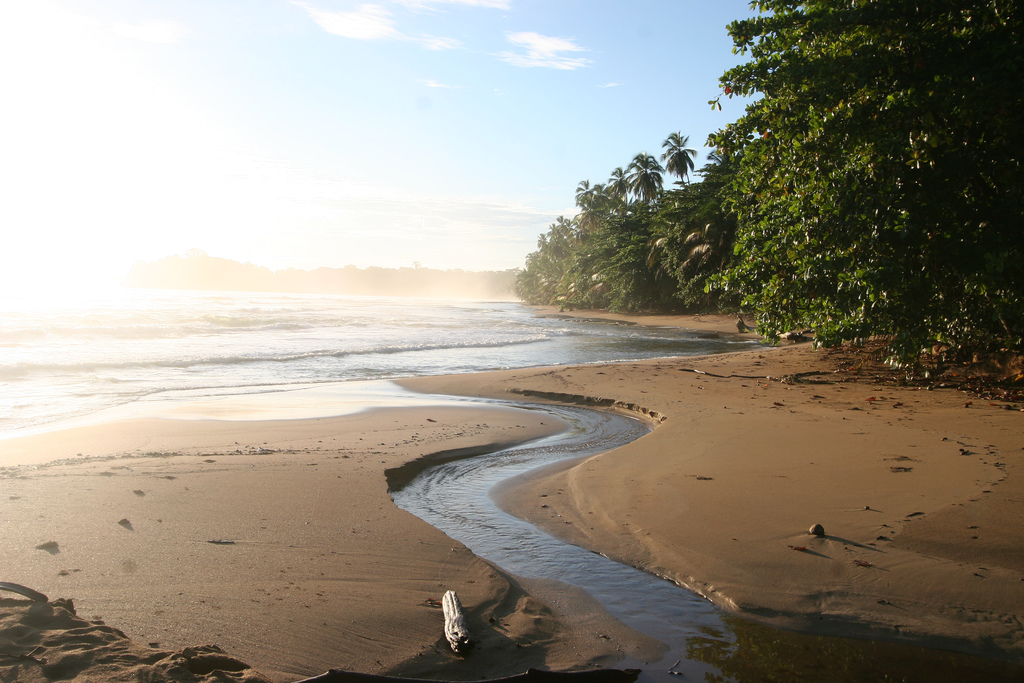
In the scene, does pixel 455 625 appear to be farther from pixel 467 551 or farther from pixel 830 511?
pixel 830 511

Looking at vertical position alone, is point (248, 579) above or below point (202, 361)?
below

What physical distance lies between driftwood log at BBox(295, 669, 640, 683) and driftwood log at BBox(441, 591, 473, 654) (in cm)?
30

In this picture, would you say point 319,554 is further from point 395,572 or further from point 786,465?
point 786,465

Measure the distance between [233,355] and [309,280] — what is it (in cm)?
16837

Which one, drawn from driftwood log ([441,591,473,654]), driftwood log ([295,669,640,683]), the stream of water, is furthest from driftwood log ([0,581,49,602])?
the stream of water

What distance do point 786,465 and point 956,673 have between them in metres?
3.05

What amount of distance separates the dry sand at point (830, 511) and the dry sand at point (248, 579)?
110cm

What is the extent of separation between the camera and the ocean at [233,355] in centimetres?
1092

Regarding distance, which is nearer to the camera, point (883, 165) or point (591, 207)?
point (883, 165)

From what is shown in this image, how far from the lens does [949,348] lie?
30.2 feet

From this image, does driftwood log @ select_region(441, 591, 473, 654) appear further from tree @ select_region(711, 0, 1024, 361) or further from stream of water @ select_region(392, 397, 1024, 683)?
tree @ select_region(711, 0, 1024, 361)

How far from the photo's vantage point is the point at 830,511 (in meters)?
4.60

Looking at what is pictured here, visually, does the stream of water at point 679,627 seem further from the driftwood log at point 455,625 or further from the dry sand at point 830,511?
the driftwood log at point 455,625

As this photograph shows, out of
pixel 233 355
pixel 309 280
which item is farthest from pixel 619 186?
pixel 309 280
